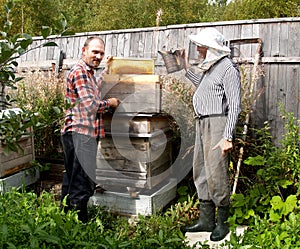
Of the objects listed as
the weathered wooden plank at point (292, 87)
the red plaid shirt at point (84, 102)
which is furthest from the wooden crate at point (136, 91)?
the weathered wooden plank at point (292, 87)

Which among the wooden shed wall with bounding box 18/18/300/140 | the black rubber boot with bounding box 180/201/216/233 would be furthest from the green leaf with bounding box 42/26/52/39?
the wooden shed wall with bounding box 18/18/300/140

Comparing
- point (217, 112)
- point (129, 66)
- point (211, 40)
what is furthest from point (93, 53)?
point (217, 112)

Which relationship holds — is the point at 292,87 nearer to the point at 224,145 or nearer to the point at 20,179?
the point at 224,145

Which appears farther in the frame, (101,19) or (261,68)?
(101,19)

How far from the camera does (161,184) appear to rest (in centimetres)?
420

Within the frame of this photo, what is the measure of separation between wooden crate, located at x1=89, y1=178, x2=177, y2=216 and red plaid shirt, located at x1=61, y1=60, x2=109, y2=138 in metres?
0.79

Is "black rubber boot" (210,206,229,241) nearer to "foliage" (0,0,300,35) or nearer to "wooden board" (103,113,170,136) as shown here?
"wooden board" (103,113,170,136)

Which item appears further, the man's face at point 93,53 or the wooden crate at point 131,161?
the wooden crate at point 131,161

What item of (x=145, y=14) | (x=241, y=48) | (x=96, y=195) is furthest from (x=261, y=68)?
(x=145, y=14)

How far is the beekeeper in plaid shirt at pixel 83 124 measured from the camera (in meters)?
3.41

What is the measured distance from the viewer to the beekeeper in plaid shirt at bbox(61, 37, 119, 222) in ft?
11.2

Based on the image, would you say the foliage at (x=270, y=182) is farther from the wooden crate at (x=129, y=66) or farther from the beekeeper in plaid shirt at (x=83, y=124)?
the beekeeper in plaid shirt at (x=83, y=124)

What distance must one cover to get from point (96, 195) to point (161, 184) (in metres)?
0.74

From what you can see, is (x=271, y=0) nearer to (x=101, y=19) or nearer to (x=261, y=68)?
(x=101, y=19)
